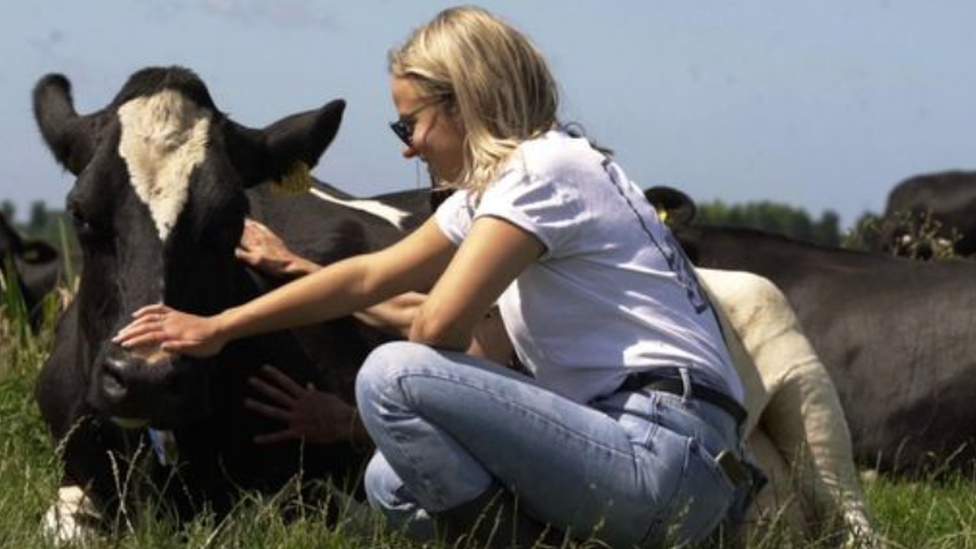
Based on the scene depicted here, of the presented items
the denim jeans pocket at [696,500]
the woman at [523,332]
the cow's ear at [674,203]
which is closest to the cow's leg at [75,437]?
the woman at [523,332]

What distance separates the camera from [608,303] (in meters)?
6.21

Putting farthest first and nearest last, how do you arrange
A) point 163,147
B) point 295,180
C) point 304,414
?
point 295,180, point 304,414, point 163,147

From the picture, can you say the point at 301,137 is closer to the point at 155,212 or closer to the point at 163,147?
the point at 163,147

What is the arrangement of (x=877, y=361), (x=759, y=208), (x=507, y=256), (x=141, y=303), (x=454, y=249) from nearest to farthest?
1. (x=507, y=256)
2. (x=454, y=249)
3. (x=141, y=303)
4. (x=877, y=361)
5. (x=759, y=208)

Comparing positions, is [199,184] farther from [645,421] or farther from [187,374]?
[645,421]

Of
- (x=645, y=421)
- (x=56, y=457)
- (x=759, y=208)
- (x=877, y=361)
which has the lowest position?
(x=759, y=208)

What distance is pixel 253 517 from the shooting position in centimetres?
644

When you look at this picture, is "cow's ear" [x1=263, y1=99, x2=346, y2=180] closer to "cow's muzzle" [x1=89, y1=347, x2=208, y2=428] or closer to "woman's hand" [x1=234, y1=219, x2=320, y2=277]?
"woman's hand" [x1=234, y1=219, x2=320, y2=277]

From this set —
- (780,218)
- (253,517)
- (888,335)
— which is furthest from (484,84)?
(780,218)

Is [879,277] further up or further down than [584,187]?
further down

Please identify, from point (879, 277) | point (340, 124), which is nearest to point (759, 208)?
point (879, 277)

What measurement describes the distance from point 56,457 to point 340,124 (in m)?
1.48

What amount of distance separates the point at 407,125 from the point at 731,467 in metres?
1.27

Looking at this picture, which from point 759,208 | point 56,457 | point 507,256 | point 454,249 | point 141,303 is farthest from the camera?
point 759,208
